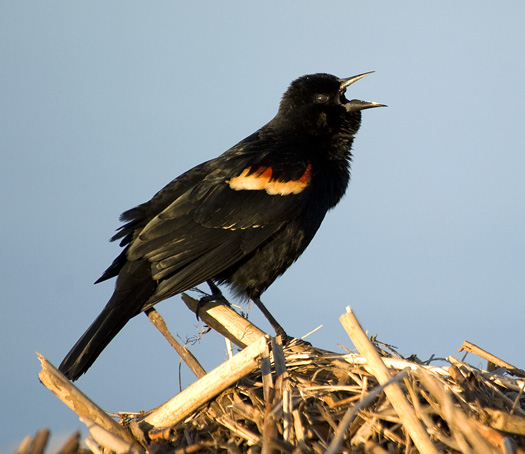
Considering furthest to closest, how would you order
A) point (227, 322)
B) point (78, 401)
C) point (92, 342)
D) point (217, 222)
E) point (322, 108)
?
point (322, 108) < point (217, 222) < point (227, 322) < point (92, 342) < point (78, 401)

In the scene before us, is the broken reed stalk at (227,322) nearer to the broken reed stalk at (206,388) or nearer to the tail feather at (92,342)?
the tail feather at (92,342)

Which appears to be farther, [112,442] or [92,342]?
[92,342]

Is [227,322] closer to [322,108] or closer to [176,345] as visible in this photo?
[176,345]

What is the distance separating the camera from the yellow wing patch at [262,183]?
494cm

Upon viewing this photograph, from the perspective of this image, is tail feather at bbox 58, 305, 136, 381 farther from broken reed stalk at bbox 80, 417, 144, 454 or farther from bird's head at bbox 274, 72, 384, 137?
bird's head at bbox 274, 72, 384, 137

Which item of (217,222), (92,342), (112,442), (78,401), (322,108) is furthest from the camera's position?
(322,108)

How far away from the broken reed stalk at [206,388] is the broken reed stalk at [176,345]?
0.63 meters

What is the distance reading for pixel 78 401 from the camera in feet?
10.3

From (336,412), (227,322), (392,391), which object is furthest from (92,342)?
(392,391)

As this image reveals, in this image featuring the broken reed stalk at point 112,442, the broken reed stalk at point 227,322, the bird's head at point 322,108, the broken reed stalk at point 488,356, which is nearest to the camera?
the broken reed stalk at point 112,442

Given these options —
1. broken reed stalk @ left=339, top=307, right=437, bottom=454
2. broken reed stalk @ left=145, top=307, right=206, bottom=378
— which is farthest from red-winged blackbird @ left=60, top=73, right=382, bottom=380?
broken reed stalk @ left=339, top=307, right=437, bottom=454

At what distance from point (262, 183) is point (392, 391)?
2389mm

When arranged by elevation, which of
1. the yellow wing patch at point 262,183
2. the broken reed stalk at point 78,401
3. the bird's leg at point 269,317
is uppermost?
the yellow wing patch at point 262,183

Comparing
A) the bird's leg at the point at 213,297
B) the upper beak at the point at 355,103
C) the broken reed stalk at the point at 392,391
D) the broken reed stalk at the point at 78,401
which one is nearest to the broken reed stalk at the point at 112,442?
the broken reed stalk at the point at 78,401
